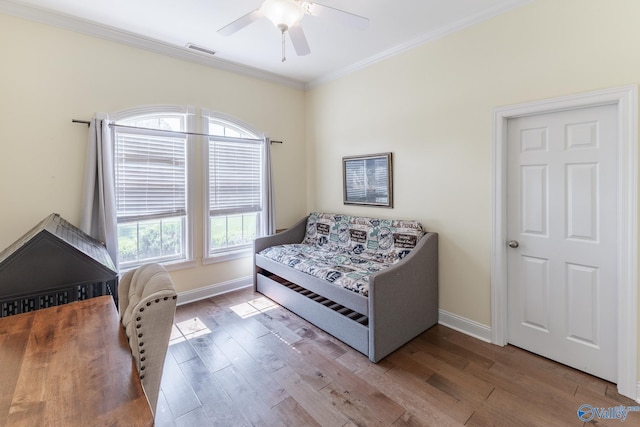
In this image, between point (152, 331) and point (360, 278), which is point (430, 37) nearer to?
point (360, 278)

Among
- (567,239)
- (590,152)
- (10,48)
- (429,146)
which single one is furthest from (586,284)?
(10,48)

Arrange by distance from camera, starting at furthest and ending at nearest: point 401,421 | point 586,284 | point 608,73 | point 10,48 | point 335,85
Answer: point 335,85
point 10,48
point 586,284
point 608,73
point 401,421

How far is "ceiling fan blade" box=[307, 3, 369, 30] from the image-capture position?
1933mm

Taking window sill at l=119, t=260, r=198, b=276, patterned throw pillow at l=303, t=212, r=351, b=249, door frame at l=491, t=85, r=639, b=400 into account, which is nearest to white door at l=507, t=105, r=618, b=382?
door frame at l=491, t=85, r=639, b=400

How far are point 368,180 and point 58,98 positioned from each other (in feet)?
10.5

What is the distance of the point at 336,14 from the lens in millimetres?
1984

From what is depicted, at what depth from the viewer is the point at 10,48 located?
2494mm

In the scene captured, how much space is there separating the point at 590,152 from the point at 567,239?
66 centimetres

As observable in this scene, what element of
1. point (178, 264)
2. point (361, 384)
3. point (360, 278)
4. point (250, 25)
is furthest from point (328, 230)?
point (250, 25)

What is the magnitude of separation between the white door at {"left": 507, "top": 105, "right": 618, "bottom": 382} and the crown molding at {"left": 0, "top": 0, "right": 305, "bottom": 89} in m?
3.14

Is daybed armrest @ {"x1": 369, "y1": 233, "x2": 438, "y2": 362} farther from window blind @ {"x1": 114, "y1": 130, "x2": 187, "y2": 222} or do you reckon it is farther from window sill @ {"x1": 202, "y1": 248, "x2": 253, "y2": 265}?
window blind @ {"x1": 114, "y1": 130, "x2": 187, "y2": 222}

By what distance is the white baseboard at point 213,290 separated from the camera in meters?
3.53

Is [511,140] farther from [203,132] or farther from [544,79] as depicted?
[203,132]

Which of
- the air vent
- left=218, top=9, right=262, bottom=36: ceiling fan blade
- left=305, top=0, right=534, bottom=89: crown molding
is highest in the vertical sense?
the air vent
